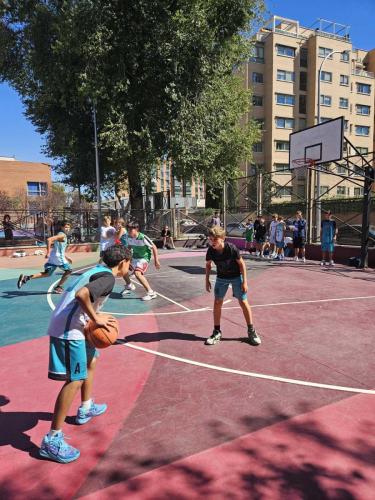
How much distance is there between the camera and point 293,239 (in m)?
16.2

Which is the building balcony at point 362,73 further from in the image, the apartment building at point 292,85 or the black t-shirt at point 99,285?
the black t-shirt at point 99,285

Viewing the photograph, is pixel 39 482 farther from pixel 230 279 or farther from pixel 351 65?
pixel 351 65

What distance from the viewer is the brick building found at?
58.7 metres

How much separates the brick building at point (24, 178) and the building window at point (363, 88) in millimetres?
48759

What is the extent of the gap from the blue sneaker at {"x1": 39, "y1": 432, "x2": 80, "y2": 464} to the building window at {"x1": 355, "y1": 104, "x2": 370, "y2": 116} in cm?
6128

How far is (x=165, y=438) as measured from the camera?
11.9 feet

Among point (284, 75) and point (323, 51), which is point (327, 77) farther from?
point (284, 75)

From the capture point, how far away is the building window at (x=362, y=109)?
54731 mm

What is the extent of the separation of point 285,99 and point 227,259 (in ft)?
166

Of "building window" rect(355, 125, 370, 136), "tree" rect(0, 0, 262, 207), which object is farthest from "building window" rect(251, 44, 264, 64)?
"tree" rect(0, 0, 262, 207)

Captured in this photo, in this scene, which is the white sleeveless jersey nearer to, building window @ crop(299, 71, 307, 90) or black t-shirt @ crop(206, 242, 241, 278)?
black t-shirt @ crop(206, 242, 241, 278)

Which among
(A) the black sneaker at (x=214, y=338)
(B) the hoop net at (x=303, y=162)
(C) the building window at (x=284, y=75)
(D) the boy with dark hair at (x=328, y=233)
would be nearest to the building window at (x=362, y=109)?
(C) the building window at (x=284, y=75)


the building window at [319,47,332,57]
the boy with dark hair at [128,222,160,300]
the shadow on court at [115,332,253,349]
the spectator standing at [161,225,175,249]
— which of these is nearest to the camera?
the shadow on court at [115,332,253,349]

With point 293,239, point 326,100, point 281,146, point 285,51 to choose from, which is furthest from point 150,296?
point 326,100
